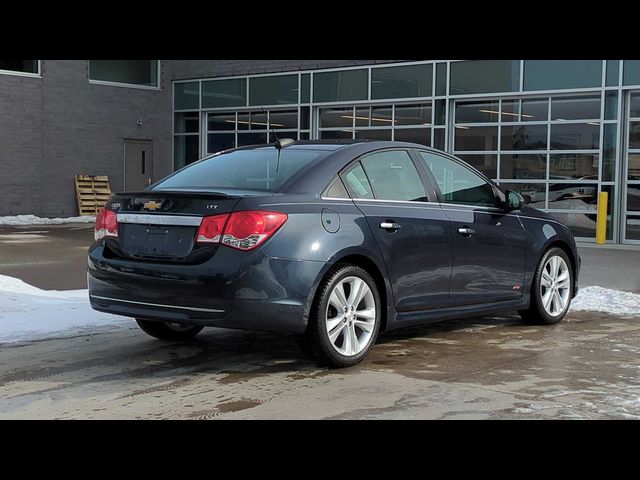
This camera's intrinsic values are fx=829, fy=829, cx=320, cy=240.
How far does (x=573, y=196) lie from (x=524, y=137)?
5.83 feet

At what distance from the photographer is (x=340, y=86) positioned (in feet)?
72.1

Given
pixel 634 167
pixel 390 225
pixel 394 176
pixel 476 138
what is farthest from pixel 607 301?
pixel 476 138

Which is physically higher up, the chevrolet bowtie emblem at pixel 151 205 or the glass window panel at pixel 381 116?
the glass window panel at pixel 381 116

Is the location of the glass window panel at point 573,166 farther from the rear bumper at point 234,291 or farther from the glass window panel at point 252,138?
the rear bumper at point 234,291

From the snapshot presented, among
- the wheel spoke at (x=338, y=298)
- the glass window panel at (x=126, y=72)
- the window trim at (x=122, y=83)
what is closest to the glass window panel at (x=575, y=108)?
the window trim at (x=122, y=83)

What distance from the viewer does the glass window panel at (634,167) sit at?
17.3 metres

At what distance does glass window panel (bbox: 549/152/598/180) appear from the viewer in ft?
58.2

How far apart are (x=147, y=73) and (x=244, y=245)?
70.8 ft

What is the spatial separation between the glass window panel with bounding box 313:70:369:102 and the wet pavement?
1495 centimetres

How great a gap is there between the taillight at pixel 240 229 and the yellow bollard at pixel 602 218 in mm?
13325

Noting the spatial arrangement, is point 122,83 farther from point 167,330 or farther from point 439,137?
point 167,330
